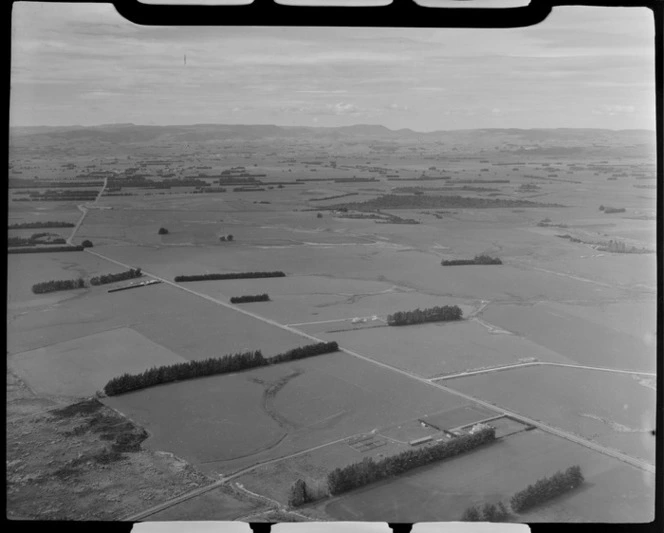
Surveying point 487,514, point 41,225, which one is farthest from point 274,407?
point 41,225

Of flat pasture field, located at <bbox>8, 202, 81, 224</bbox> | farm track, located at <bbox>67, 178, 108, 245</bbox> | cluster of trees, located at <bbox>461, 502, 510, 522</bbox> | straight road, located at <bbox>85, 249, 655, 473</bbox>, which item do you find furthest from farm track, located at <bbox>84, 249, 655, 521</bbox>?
cluster of trees, located at <bbox>461, 502, 510, 522</bbox>

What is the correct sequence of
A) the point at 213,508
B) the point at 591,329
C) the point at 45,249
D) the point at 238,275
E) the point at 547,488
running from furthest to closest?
the point at 238,275, the point at 591,329, the point at 45,249, the point at 547,488, the point at 213,508

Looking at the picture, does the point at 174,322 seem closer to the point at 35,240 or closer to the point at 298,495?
the point at 35,240

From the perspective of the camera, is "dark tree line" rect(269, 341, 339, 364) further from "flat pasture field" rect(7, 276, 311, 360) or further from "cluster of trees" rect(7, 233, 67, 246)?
"cluster of trees" rect(7, 233, 67, 246)

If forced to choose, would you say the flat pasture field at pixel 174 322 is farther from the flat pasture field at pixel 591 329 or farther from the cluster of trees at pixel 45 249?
the flat pasture field at pixel 591 329

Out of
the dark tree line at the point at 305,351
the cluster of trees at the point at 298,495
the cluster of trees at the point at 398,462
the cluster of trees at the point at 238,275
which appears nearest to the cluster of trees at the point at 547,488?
the cluster of trees at the point at 398,462

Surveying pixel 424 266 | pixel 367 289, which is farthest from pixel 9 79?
pixel 424 266

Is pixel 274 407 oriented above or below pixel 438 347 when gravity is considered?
below
